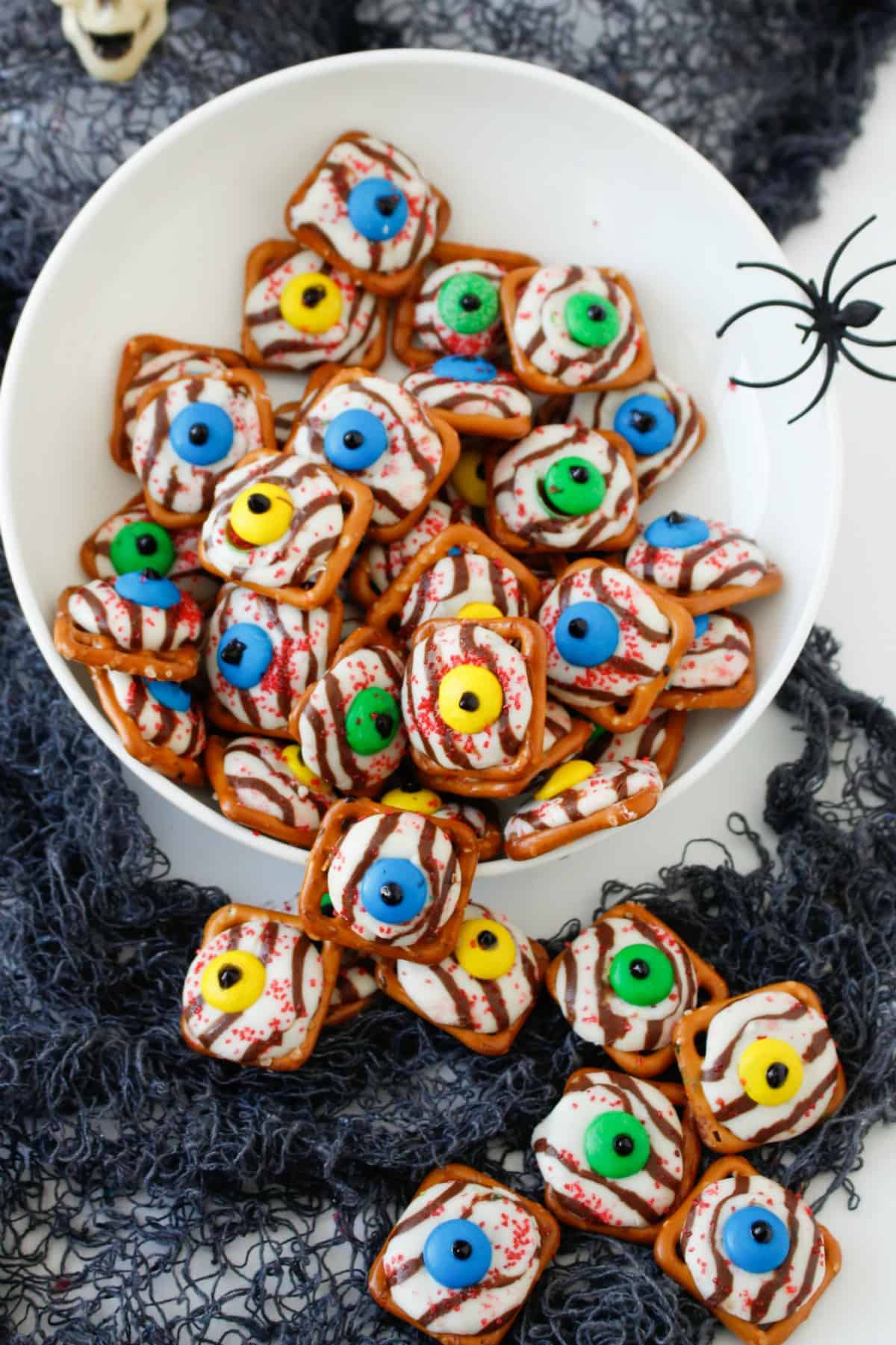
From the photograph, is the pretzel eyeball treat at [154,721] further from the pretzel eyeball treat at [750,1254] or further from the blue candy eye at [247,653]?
the pretzel eyeball treat at [750,1254]

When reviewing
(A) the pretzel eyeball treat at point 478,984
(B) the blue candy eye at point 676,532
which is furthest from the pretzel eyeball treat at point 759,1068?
(B) the blue candy eye at point 676,532

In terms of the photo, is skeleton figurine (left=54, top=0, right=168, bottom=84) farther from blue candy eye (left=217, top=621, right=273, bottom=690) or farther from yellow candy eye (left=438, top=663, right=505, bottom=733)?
yellow candy eye (left=438, top=663, right=505, bottom=733)

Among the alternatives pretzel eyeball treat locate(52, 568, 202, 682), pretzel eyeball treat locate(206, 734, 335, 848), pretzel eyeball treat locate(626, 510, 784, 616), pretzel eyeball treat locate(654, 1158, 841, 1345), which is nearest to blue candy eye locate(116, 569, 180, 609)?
pretzel eyeball treat locate(52, 568, 202, 682)

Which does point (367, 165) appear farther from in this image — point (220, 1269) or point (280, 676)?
point (220, 1269)

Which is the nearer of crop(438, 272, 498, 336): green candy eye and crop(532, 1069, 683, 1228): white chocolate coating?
crop(532, 1069, 683, 1228): white chocolate coating

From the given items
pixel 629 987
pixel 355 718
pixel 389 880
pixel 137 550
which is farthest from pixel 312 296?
pixel 629 987

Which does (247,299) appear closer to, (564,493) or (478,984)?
(564,493)

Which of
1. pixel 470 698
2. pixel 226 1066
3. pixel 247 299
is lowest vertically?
pixel 226 1066
